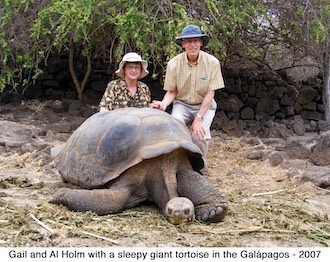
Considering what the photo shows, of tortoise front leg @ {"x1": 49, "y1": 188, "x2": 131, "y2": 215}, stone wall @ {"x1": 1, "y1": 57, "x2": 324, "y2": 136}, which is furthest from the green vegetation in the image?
tortoise front leg @ {"x1": 49, "y1": 188, "x2": 131, "y2": 215}

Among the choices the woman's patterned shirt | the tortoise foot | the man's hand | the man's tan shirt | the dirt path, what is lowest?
the dirt path

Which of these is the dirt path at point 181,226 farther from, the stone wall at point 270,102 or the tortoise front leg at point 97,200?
the stone wall at point 270,102

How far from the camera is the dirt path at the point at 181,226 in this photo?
2.68 m

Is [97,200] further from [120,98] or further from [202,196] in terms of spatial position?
[120,98]

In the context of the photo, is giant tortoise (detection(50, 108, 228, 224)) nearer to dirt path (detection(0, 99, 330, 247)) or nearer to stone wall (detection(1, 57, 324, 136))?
dirt path (detection(0, 99, 330, 247))

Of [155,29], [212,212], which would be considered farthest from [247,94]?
[212,212]

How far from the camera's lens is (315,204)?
151 inches

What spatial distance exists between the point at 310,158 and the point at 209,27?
6.38 ft

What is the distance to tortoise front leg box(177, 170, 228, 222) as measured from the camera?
3090mm

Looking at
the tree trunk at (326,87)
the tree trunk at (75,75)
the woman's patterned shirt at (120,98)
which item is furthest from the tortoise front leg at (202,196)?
the tree trunk at (326,87)

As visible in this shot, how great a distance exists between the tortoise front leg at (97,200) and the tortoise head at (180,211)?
0.38 meters

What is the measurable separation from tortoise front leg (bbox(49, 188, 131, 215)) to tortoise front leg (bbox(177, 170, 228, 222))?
0.38 meters
